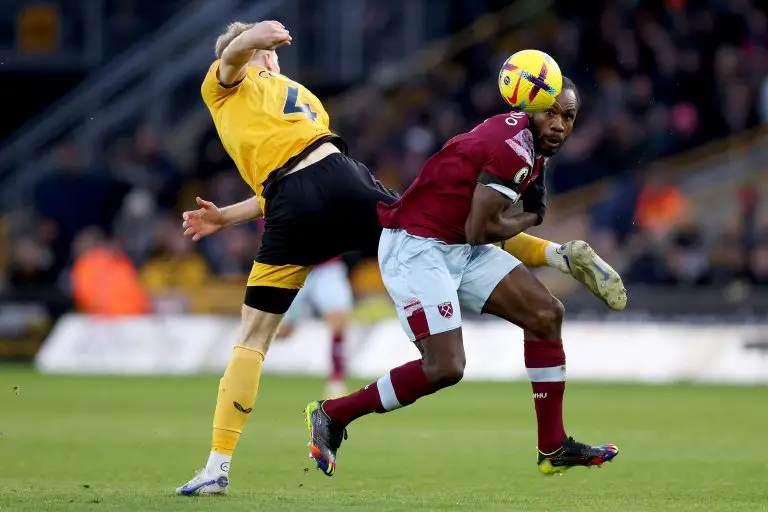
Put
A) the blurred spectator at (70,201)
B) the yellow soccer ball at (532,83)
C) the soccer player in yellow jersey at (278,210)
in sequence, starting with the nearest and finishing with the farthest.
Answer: the yellow soccer ball at (532,83) < the soccer player in yellow jersey at (278,210) < the blurred spectator at (70,201)

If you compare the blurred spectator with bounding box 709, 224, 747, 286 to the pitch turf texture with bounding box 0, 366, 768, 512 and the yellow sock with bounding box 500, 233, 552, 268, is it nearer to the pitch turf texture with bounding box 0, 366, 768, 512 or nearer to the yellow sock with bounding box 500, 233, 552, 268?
the pitch turf texture with bounding box 0, 366, 768, 512

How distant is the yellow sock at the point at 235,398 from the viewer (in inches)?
316

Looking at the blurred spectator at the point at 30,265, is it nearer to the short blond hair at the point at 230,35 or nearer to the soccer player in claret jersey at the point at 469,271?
the short blond hair at the point at 230,35

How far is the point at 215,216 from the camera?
8.59 m

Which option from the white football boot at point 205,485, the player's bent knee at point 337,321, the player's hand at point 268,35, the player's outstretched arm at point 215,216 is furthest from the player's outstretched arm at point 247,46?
the player's bent knee at point 337,321

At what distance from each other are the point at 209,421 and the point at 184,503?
6025 mm

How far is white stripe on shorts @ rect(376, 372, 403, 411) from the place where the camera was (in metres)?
8.12

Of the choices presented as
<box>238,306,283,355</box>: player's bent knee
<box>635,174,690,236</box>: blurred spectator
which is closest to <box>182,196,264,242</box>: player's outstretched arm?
<box>238,306,283,355</box>: player's bent knee

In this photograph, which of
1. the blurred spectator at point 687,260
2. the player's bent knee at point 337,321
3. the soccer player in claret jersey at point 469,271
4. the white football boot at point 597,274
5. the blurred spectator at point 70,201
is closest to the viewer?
the soccer player in claret jersey at point 469,271

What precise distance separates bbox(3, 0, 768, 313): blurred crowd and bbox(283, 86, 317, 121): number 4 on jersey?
39.7 feet

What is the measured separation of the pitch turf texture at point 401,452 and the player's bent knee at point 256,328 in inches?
30.0

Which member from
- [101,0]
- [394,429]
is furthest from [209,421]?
[101,0]

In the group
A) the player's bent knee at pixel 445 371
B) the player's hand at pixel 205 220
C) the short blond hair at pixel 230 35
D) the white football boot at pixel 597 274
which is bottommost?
the player's bent knee at pixel 445 371

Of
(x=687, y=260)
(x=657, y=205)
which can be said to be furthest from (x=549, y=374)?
(x=657, y=205)
